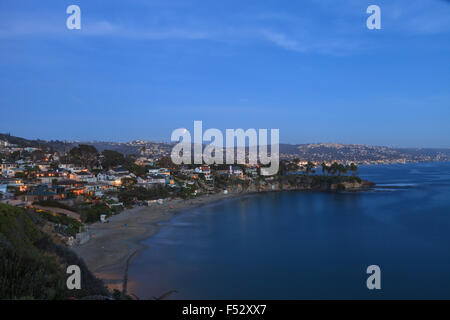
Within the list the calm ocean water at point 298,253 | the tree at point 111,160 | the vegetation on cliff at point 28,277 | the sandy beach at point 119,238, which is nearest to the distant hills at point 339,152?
the tree at point 111,160

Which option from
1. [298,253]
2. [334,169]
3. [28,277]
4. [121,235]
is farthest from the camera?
[334,169]

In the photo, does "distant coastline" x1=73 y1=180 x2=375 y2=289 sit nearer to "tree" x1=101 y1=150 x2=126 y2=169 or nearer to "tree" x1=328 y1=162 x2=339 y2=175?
"tree" x1=101 y1=150 x2=126 y2=169

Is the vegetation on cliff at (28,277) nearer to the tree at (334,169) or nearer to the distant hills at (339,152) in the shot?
the tree at (334,169)

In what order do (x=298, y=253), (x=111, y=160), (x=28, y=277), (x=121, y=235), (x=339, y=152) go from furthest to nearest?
(x=339, y=152) < (x=111, y=160) < (x=121, y=235) < (x=298, y=253) < (x=28, y=277)

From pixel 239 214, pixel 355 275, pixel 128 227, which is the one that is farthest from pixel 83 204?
pixel 355 275

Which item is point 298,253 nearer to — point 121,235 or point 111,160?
point 121,235

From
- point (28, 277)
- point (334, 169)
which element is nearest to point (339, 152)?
point (334, 169)
